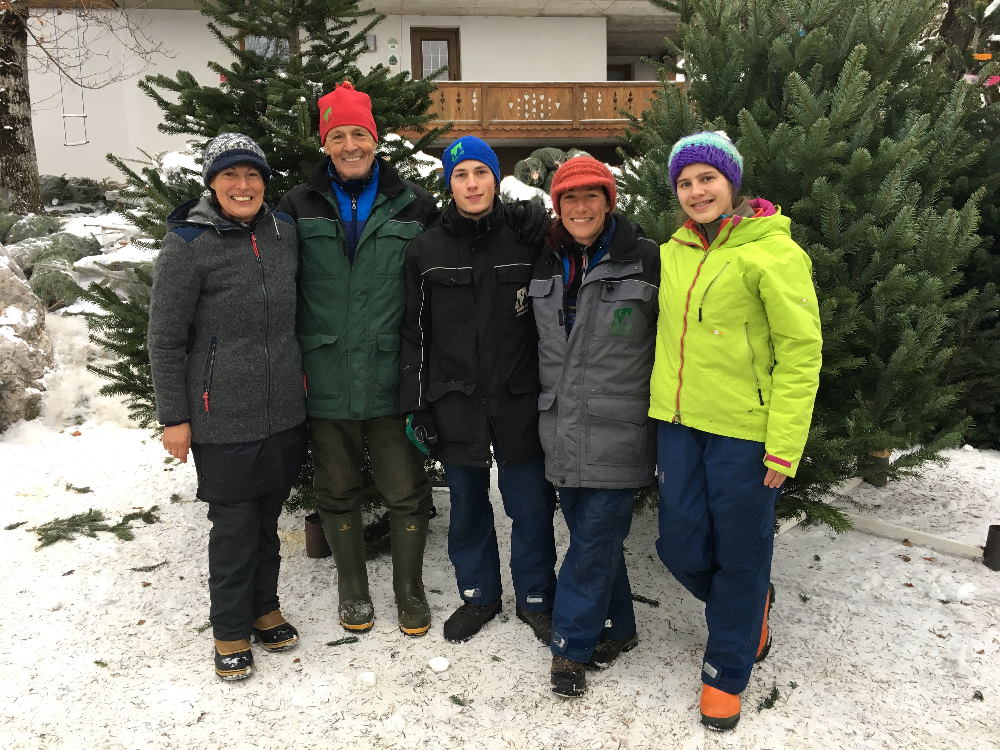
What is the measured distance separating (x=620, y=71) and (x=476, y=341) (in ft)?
69.3

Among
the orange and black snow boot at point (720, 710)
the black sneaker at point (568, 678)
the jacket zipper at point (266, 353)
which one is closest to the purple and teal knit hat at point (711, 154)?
the jacket zipper at point (266, 353)

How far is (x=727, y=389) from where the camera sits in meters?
2.63

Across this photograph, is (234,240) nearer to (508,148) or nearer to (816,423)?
(816,423)

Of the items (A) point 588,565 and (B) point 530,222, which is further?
(B) point 530,222

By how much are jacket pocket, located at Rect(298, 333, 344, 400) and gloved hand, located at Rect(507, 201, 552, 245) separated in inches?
38.9

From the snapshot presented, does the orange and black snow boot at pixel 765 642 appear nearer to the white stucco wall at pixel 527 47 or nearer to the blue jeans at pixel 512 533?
the blue jeans at pixel 512 533

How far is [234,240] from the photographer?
3.08 m

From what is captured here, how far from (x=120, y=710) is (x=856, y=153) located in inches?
158

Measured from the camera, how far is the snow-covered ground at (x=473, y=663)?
2.87 m

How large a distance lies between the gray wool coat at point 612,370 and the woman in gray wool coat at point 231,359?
1283mm

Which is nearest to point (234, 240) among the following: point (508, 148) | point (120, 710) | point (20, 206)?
point (120, 710)

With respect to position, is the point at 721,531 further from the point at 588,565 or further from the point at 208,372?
the point at 208,372

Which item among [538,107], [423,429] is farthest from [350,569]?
[538,107]

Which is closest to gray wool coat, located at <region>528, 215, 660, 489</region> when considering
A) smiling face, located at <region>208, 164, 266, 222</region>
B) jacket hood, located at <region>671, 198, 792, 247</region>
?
jacket hood, located at <region>671, 198, 792, 247</region>
